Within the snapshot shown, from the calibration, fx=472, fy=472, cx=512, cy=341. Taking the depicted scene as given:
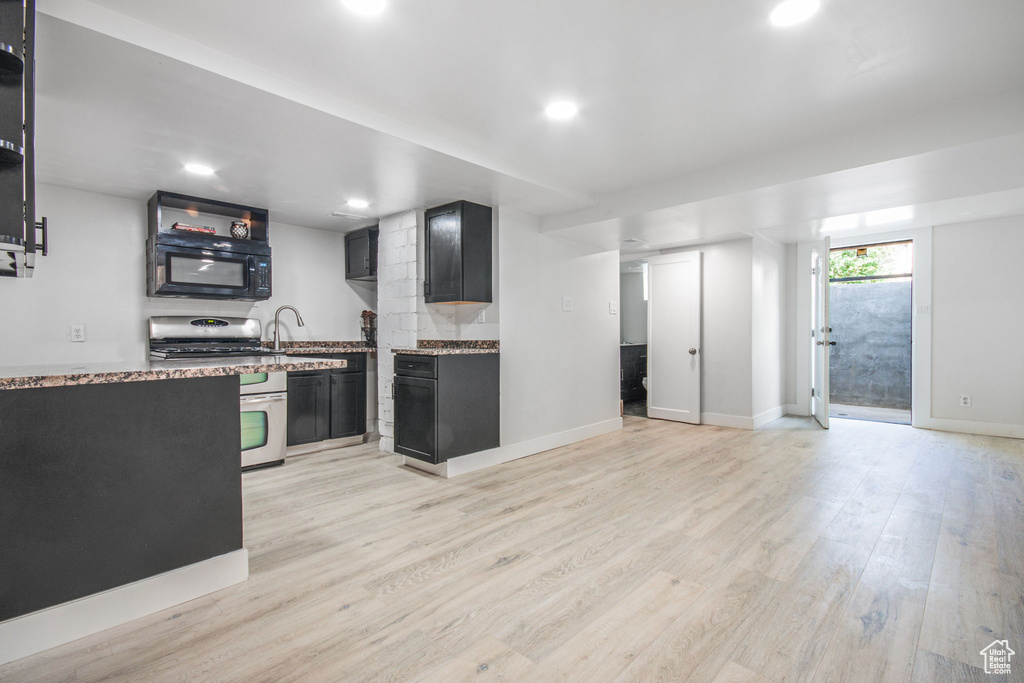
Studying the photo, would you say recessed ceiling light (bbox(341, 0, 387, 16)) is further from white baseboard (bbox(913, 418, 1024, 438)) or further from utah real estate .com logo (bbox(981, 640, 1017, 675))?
white baseboard (bbox(913, 418, 1024, 438))

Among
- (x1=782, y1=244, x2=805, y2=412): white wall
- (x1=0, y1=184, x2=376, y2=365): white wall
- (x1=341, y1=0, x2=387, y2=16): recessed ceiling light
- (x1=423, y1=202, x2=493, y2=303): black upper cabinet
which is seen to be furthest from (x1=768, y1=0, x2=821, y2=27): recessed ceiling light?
(x1=782, y1=244, x2=805, y2=412): white wall

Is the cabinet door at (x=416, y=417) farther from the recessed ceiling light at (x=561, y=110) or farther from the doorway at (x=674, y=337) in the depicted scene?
the doorway at (x=674, y=337)

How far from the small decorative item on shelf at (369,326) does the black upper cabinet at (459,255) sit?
130 centimetres

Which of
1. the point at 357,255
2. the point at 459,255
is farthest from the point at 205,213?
the point at 459,255

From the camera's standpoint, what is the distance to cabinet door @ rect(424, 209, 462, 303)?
12.0ft

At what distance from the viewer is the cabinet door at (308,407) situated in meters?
4.08

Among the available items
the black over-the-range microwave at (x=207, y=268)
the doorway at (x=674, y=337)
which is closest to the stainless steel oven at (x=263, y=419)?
the black over-the-range microwave at (x=207, y=268)

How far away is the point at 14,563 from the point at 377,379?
3091 millimetres

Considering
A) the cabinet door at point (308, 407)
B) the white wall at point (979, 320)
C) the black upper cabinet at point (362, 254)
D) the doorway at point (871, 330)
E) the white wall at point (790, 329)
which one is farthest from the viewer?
the doorway at point (871, 330)

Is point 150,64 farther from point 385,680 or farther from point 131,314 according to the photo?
point 131,314

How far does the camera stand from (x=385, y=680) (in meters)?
1.41

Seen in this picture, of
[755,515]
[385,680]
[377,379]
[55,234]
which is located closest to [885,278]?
[755,515]

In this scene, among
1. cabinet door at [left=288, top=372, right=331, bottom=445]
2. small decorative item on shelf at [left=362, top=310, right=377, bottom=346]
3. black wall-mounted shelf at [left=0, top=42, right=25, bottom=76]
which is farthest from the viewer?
small decorative item on shelf at [left=362, top=310, right=377, bottom=346]

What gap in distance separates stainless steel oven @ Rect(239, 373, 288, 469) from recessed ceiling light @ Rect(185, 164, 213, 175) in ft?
4.79
